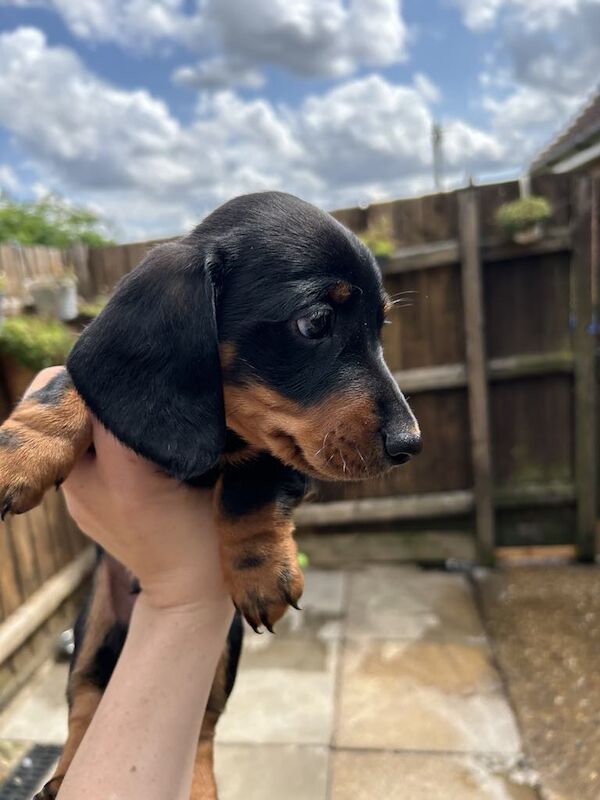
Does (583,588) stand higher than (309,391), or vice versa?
(309,391)

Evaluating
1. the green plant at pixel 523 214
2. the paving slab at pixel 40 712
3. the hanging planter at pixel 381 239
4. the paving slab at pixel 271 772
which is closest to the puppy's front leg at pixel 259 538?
the paving slab at pixel 271 772

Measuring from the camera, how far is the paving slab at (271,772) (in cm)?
264

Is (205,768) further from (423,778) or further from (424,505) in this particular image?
(424,505)

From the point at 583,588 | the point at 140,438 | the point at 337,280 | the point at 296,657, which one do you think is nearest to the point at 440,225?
the point at 583,588

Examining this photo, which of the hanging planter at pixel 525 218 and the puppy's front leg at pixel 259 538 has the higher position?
the hanging planter at pixel 525 218

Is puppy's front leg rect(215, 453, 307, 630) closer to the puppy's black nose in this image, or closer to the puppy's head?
the puppy's head

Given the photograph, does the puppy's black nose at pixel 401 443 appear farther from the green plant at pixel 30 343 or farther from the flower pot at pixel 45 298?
the flower pot at pixel 45 298

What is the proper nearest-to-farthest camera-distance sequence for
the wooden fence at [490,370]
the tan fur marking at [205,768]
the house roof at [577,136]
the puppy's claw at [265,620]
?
the puppy's claw at [265,620], the tan fur marking at [205,768], the wooden fence at [490,370], the house roof at [577,136]

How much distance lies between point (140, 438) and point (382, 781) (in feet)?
7.23

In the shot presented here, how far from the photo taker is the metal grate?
258cm

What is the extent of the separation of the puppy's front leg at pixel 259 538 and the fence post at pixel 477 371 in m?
2.98

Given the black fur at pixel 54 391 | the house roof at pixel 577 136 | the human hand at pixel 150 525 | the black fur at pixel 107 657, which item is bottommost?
the black fur at pixel 107 657

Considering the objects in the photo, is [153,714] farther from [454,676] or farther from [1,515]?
[454,676]

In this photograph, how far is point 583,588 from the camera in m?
4.10
